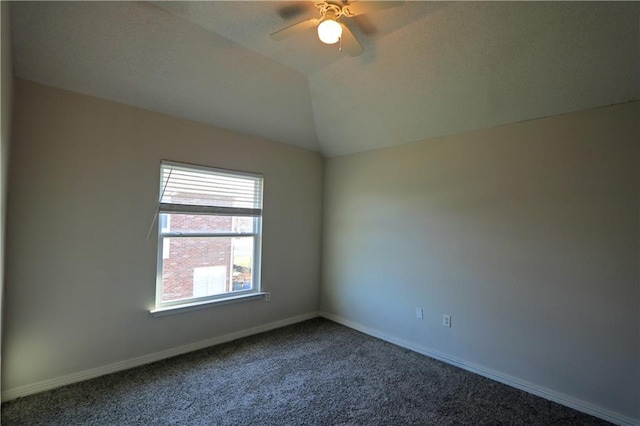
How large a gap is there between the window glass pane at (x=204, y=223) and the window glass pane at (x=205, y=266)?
0.21 ft

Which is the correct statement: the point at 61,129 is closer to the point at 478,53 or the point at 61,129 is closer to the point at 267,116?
the point at 267,116

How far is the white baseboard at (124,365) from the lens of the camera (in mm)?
2363

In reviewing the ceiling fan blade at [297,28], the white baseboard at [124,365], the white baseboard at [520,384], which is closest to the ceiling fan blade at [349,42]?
the ceiling fan blade at [297,28]

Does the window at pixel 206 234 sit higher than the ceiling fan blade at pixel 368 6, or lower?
lower

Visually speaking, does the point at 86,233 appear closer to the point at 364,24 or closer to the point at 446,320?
the point at 364,24

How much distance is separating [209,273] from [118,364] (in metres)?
1.13

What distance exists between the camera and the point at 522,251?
270 cm

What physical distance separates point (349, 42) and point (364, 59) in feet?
2.59

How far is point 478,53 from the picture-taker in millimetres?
2426

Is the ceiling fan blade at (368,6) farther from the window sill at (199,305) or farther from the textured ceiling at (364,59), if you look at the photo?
the window sill at (199,305)

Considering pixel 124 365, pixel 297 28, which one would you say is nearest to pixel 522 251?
pixel 297 28

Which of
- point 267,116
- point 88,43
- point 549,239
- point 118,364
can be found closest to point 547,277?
point 549,239

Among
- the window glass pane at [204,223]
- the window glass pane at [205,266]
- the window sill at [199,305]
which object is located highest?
the window glass pane at [204,223]

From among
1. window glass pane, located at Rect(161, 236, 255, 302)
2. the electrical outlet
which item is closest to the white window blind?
A: window glass pane, located at Rect(161, 236, 255, 302)
